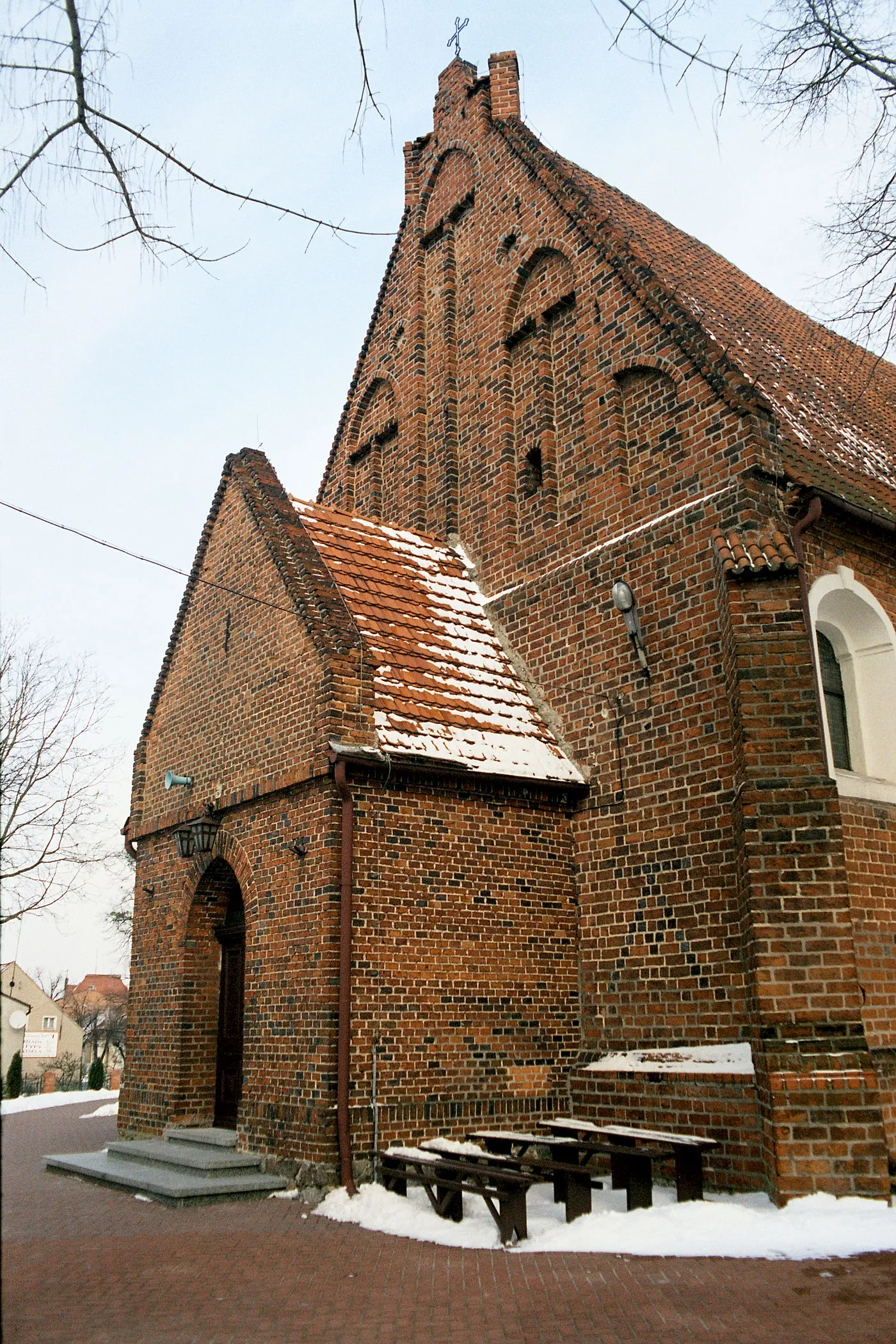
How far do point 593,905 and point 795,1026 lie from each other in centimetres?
305

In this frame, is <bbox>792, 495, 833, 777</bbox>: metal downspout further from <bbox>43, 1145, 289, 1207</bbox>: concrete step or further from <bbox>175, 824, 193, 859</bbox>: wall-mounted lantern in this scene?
<bbox>175, 824, 193, 859</bbox>: wall-mounted lantern

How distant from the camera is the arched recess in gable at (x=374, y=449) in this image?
52.3ft

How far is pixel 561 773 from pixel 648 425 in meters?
3.71

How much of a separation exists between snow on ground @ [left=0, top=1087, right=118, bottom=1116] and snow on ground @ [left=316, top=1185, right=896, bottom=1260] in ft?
52.5

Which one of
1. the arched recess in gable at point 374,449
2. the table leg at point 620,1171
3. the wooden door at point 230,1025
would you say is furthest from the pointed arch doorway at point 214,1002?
the arched recess in gable at point 374,449

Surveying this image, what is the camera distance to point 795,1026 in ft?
24.7

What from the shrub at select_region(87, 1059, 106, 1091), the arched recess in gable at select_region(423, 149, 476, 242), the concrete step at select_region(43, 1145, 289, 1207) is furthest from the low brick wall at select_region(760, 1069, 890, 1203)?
the shrub at select_region(87, 1059, 106, 1091)

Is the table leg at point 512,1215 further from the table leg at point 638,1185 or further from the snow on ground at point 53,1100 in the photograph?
the snow on ground at point 53,1100

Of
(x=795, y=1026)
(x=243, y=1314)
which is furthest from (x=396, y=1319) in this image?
(x=795, y=1026)

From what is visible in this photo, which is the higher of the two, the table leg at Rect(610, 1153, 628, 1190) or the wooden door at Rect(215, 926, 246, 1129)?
the wooden door at Rect(215, 926, 246, 1129)

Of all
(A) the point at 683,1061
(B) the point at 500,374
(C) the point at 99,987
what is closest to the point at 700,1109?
(A) the point at 683,1061

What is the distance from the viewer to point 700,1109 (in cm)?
851

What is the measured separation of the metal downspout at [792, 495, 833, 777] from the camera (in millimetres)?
8525

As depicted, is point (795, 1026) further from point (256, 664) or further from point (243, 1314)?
point (256, 664)
